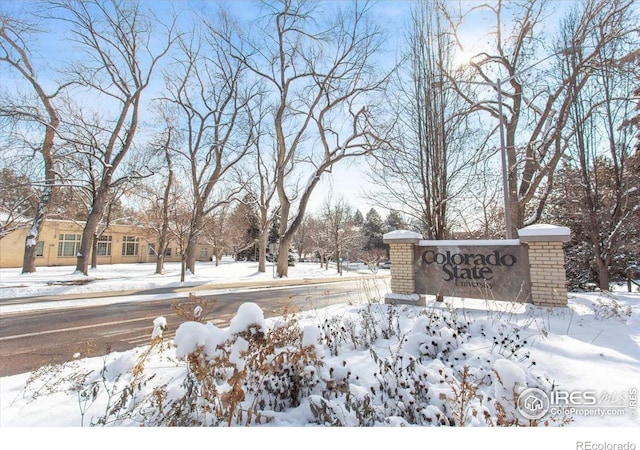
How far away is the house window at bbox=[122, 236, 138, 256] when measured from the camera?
34344 millimetres

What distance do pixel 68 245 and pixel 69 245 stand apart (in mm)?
78

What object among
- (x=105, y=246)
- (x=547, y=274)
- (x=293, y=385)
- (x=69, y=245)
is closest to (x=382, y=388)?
(x=293, y=385)

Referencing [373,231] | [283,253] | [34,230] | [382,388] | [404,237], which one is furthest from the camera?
[373,231]

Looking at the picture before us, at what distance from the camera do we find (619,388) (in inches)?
96.0

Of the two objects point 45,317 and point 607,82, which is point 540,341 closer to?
point 45,317

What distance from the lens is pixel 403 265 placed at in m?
6.46

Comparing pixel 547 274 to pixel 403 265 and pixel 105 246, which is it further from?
pixel 105 246

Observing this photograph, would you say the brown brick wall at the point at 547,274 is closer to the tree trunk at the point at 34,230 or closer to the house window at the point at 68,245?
the tree trunk at the point at 34,230

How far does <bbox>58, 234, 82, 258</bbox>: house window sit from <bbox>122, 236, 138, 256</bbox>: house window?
4840mm

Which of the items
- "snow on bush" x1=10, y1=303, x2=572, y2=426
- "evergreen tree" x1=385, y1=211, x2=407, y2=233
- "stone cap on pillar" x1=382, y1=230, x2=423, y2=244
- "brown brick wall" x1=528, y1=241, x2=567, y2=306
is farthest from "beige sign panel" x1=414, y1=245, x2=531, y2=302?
"evergreen tree" x1=385, y1=211, x2=407, y2=233

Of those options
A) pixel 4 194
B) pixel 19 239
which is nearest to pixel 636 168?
pixel 4 194

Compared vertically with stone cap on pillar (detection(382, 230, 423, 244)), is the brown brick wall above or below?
below

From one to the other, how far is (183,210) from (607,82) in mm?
22414

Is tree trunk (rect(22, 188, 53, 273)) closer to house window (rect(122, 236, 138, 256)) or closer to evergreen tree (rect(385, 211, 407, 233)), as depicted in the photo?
house window (rect(122, 236, 138, 256))
